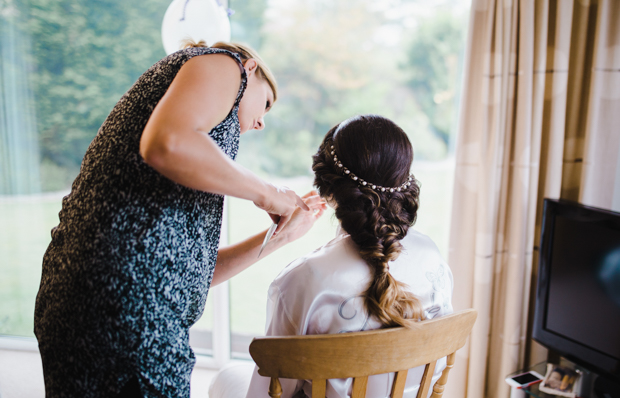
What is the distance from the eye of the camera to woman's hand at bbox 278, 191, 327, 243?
116 cm

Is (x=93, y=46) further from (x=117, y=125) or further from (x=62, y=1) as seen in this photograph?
(x=117, y=125)

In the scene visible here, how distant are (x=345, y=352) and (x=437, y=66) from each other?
1.58m

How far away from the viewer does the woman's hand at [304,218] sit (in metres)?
1.16

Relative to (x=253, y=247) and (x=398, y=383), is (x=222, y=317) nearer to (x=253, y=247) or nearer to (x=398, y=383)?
(x=253, y=247)

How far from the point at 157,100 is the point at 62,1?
1850 millimetres

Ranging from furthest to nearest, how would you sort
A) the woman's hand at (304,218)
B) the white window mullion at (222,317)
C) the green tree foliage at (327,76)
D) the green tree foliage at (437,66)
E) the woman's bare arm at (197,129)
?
the white window mullion at (222,317)
the green tree foliage at (327,76)
the green tree foliage at (437,66)
the woman's hand at (304,218)
the woman's bare arm at (197,129)

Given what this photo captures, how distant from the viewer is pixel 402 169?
104cm

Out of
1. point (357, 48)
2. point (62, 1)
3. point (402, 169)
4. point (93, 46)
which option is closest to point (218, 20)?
point (357, 48)

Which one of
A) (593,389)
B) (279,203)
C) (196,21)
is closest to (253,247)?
(279,203)

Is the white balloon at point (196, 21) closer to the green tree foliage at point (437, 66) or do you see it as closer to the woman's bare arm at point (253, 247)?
the woman's bare arm at point (253, 247)

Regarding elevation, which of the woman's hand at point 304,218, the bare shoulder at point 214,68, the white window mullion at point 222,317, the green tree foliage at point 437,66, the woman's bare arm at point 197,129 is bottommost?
the white window mullion at point 222,317

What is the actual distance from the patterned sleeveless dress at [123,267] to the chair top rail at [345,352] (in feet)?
0.73

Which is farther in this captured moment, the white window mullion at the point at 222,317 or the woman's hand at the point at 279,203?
the white window mullion at the point at 222,317

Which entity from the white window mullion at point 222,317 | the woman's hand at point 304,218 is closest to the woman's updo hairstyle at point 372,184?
the woman's hand at point 304,218
